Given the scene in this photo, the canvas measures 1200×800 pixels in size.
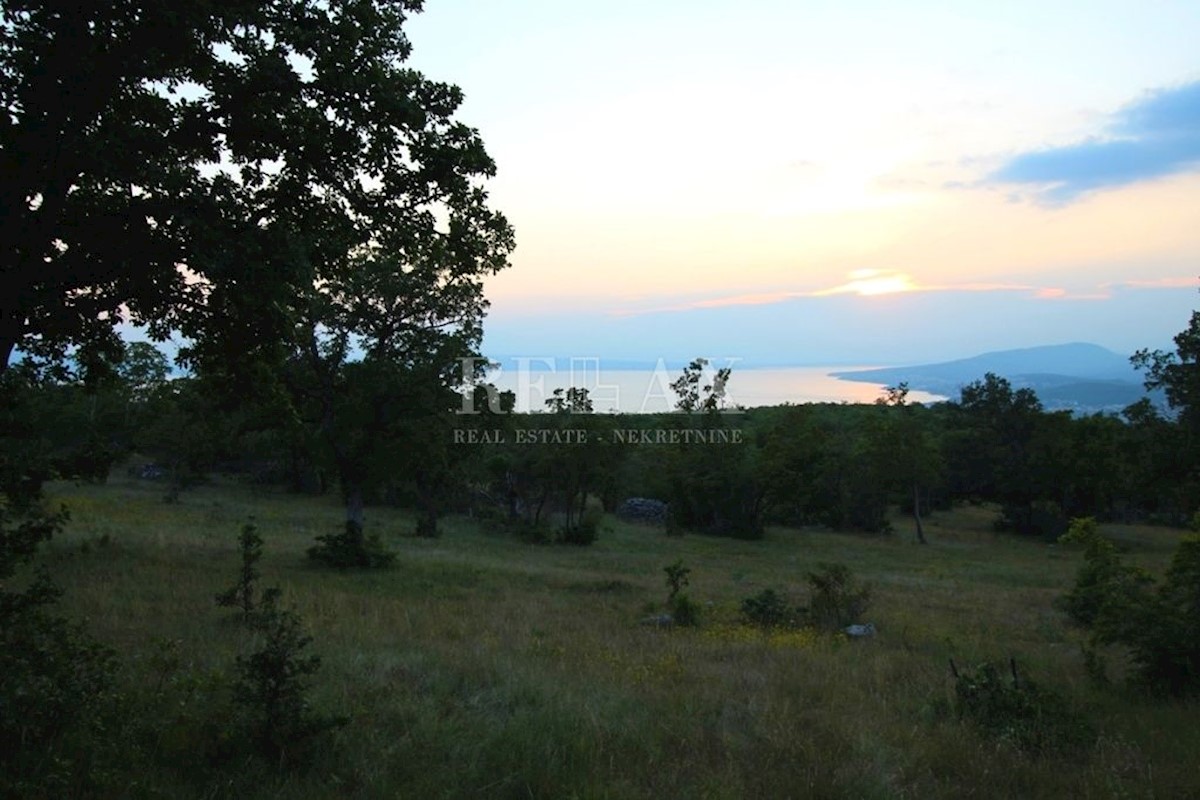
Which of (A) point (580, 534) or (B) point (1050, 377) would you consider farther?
(B) point (1050, 377)

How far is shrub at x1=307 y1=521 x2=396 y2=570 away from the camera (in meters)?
18.7

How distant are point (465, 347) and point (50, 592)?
52.2ft

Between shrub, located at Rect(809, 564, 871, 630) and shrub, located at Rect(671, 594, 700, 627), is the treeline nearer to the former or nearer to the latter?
shrub, located at Rect(671, 594, 700, 627)

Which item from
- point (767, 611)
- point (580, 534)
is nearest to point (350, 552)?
point (767, 611)

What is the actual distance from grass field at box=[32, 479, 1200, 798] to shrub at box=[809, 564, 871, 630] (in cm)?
63

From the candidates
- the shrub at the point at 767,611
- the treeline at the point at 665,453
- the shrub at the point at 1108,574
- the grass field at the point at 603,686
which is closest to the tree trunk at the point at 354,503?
the treeline at the point at 665,453

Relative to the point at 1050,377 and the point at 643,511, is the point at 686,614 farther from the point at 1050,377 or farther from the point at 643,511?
the point at 1050,377

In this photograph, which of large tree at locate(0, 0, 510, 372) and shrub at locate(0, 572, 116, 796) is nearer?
shrub at locate(0, 572, 116, 796)

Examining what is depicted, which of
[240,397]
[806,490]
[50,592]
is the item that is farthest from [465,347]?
[806,490]

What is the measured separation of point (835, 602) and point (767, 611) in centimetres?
139

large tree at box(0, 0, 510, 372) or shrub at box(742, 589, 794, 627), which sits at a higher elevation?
large tree at box(0, 0, 510, 372)

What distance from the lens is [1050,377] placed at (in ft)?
325

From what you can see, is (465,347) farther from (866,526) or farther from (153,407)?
(866,526)

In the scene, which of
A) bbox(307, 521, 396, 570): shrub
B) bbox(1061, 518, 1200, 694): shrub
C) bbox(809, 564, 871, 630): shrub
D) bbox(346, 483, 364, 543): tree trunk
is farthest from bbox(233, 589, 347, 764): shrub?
bbox(346, 483, 364, 543): tree trunk
